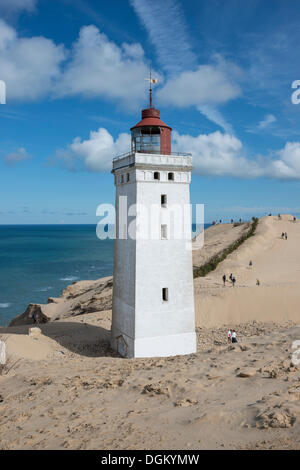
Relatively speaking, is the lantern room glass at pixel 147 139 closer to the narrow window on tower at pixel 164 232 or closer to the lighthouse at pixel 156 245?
the lighthouse at pixel 156 245

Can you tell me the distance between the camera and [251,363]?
11.2m

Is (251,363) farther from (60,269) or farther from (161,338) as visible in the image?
(60,269)

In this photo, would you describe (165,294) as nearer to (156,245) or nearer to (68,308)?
(156,245)

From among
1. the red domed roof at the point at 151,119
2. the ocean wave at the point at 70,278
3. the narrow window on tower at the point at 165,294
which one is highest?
the red domed roof at the point at 151,119

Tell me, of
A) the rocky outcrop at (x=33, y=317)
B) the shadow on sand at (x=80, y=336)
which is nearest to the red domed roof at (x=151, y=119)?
the shadow on sand at (x=80, y=336)

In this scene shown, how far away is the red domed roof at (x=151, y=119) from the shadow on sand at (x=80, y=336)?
36.3ft

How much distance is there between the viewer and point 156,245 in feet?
56.2

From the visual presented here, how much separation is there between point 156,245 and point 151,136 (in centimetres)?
502

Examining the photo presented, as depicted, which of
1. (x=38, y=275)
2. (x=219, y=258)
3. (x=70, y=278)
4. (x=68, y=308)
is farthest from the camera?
(x=38, y=275)

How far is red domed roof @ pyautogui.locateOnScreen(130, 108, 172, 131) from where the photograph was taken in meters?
17.2

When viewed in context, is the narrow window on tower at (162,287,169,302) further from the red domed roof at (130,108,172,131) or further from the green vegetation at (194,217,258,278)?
the green vegetation at (194,217,258,278)

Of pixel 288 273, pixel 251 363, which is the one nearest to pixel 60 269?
Answer: pixel 288 273

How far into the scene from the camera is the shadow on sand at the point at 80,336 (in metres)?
19.2

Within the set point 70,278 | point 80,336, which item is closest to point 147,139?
point 80,336
